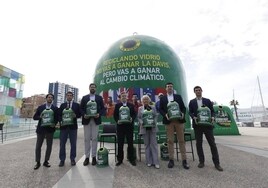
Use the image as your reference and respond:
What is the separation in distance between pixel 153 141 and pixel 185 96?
18.9ft

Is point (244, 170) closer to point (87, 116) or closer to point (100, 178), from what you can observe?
point (100, 178)

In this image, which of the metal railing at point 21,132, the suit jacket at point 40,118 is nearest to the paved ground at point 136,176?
the suit jacket at point 40,118

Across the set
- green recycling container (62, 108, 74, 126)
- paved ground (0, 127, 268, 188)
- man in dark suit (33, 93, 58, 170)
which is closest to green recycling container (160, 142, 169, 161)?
paved ground (0, 127, 268, 188)

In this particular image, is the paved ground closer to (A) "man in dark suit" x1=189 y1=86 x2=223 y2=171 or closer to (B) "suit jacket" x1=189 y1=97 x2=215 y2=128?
(A) "man in dark suit" x1=189 y1=86 x2=223 y2=171

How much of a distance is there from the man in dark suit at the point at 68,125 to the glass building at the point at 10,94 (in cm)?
2996

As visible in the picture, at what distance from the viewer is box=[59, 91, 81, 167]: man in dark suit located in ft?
16.4

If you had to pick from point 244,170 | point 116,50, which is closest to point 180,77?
point 116,50

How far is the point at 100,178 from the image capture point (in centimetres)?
391

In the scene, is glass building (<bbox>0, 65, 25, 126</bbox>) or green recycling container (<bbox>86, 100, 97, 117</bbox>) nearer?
green recycling container (<bbox>86, 100, 97, 117</bbox>)

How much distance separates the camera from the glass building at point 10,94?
3050 cm

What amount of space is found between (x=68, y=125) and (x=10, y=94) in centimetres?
3346

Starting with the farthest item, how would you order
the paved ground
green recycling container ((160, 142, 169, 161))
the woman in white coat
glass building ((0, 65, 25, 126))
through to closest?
glass building ((0, 65, 25, 126)) → green recycling container ((160, 142, 169, 161)) → the woman in white coat → the paved ground

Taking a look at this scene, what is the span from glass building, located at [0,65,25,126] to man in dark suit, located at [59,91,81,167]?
29965 mm

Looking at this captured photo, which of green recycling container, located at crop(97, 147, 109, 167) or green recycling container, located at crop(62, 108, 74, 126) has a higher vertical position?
green recycling container, located at crop(62, 108, 74, 126)
